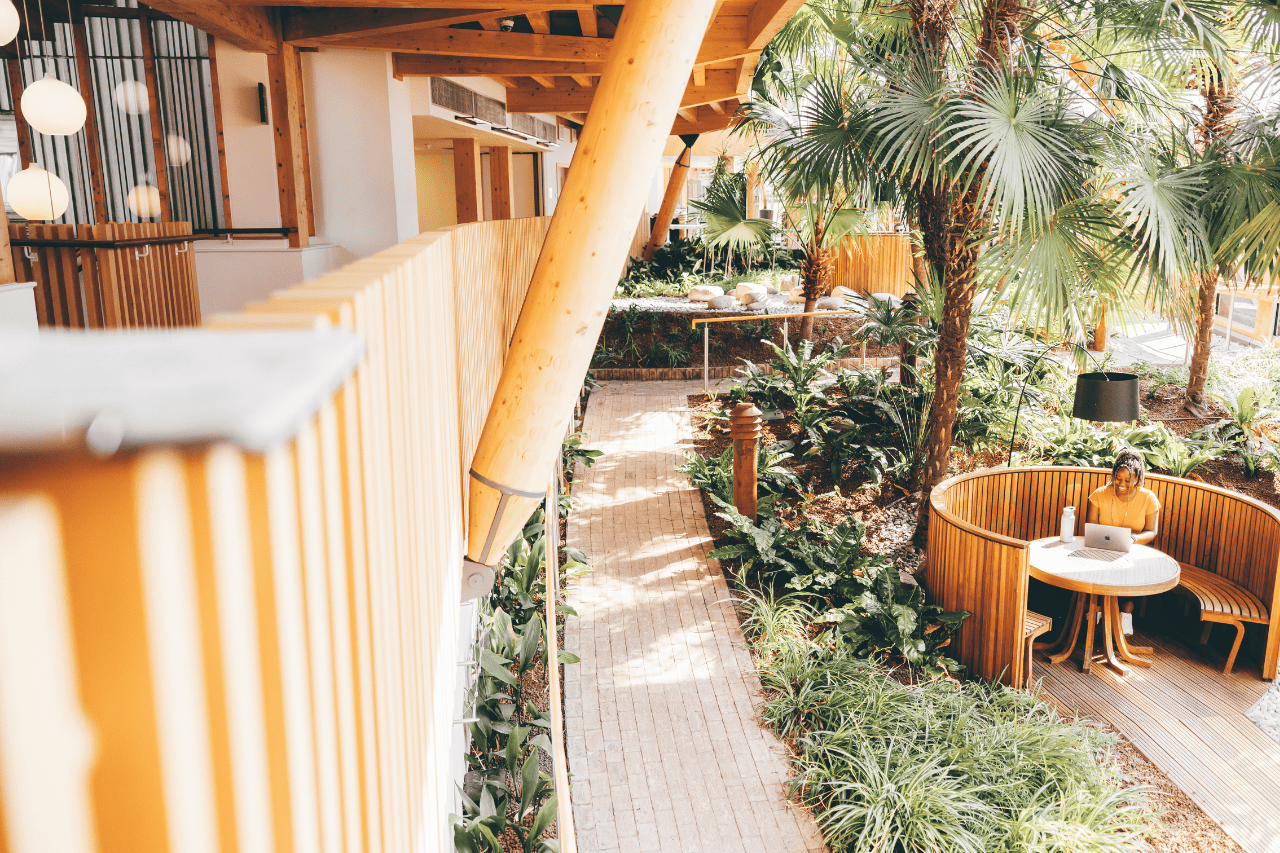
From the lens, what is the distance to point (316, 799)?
800 mm

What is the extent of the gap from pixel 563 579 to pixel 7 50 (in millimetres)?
7319

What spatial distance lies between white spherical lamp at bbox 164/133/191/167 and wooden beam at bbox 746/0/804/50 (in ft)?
17.5

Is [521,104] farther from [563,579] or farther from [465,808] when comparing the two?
[465,808]

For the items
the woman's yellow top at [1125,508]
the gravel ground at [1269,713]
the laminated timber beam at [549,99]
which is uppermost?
the laminated timber beam at [549,99]

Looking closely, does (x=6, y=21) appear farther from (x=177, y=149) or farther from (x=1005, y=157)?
(x=1005, y=157)

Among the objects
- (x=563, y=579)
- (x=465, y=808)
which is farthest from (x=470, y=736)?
(x=563, y=579)

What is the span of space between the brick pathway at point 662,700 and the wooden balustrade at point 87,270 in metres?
3.48

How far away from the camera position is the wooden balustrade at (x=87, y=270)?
5449 millimetres

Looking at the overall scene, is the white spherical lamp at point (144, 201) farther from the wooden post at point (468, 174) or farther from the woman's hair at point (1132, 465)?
the woman's hair at point (1132, 465)

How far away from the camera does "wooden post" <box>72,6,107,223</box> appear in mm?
7594

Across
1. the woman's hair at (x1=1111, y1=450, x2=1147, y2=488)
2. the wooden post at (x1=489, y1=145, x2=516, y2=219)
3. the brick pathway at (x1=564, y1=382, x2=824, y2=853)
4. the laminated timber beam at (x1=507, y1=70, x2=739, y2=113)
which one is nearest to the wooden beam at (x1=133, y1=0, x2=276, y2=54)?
the brick pathway at (x1=564, y1=382, x2=824, y2=853)

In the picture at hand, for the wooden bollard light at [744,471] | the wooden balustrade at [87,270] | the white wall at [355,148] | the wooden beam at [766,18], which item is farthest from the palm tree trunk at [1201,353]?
the wooden balustrade at [87,270]

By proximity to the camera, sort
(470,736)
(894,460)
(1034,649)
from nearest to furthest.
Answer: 1. (470,736)
2. (1034,649)
3. (894,460)

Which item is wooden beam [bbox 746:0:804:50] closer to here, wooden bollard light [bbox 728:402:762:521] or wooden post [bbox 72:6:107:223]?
wooden bollard light [bbox 728:402:762:521]
